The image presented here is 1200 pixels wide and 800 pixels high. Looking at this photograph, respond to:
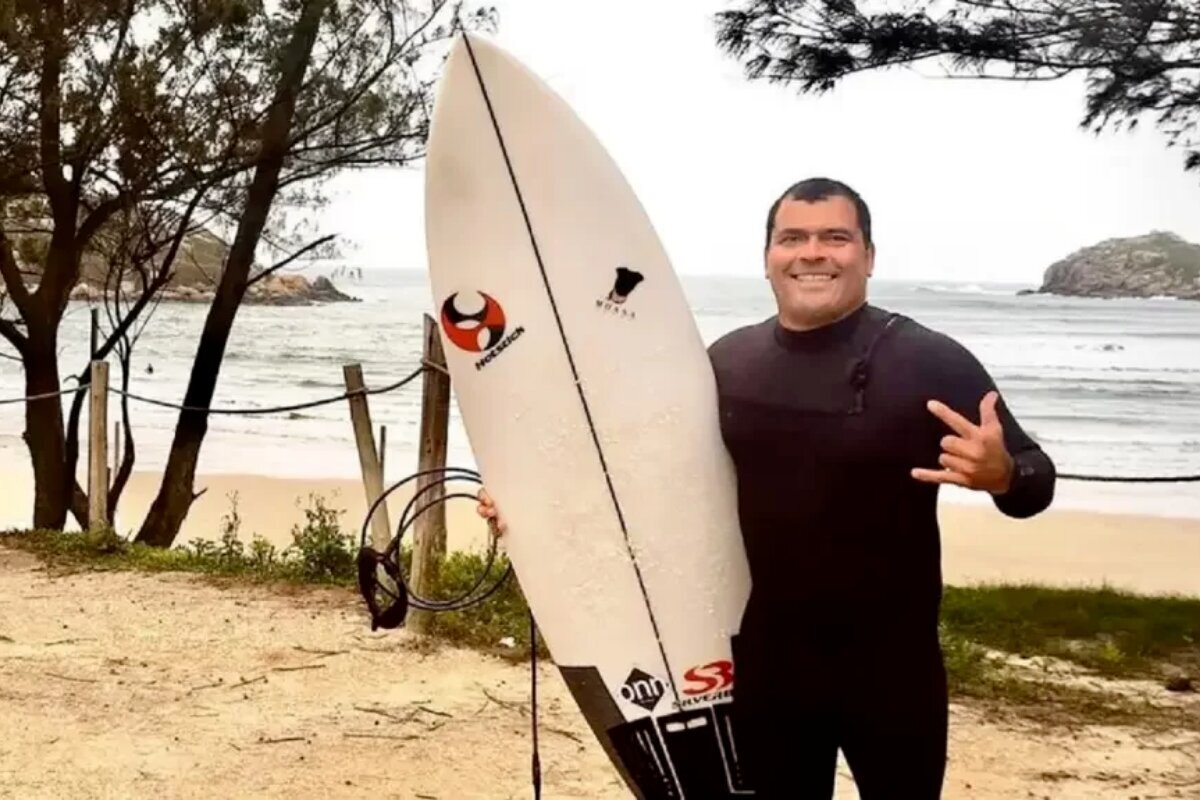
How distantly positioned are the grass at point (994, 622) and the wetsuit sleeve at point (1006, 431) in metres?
1.87

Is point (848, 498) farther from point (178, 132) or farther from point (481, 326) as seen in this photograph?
point (178, 132)

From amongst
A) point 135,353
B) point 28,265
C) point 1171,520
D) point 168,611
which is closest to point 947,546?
point 1171,520

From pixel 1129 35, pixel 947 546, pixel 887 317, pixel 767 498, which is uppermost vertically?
pixel 1129 35

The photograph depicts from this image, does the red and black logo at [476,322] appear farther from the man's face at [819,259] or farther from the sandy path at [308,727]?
the sandy path at [308,727]

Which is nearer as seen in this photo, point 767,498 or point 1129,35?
point 767,498

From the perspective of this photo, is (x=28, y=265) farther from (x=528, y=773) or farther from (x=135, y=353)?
(x=135, y=353)

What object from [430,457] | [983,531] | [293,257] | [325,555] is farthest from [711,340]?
[430,457]

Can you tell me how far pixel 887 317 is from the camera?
1741 mm

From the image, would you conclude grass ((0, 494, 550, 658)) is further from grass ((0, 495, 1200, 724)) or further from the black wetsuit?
the black wetsuit

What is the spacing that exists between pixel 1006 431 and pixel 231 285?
5965mm

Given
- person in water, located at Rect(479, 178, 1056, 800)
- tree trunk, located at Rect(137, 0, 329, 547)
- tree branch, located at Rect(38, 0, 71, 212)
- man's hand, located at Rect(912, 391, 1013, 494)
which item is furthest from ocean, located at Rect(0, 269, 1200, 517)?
man's hand, located at Rect(912, 391, 1013, 494)

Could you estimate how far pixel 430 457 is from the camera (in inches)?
165

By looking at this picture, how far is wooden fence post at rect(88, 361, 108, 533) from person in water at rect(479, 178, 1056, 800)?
4.61 metres

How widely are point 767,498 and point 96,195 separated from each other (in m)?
5.99
